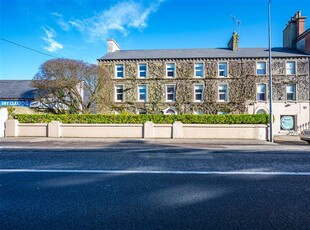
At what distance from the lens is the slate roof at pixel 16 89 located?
24328mm

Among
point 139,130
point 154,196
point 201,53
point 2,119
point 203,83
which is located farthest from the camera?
point 201,53

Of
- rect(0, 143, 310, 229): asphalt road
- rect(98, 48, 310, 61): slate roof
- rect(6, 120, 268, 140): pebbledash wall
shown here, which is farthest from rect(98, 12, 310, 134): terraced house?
rect(0, 143, 310, 229): asphalt road

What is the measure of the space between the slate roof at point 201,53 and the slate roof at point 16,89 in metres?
11.0

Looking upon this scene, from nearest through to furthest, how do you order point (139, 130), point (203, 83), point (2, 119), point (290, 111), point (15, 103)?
point (139, 130) → point (2, 119) → point (290, 111) → point (203, 83) → point (15, 103)

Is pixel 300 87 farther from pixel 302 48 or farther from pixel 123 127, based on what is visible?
pixel 123 127

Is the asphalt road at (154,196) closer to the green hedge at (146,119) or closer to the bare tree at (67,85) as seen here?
the green hedge at (146,119)

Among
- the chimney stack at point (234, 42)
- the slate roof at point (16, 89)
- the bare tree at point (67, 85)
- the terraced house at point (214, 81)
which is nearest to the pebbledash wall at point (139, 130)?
the bare tree at point (67, 85)

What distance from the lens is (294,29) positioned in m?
24.7

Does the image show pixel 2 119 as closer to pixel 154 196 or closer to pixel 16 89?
pixel 16 89

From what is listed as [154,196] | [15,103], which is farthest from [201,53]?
[15,103]

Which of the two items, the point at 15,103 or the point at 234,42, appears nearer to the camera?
the point at 15,103

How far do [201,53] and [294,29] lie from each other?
12811mm

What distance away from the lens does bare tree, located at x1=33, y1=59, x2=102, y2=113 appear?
56.9 feet

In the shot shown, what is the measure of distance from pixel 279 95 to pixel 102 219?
25.8 metres
